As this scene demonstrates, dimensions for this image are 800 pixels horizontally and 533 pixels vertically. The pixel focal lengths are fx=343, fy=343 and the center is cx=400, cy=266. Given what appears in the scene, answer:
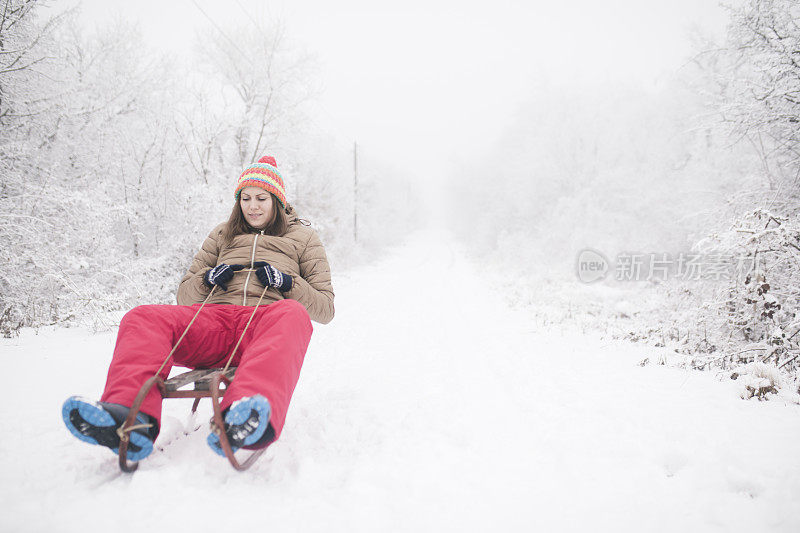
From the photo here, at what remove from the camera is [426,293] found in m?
8.53

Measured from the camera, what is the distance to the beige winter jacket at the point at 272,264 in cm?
253

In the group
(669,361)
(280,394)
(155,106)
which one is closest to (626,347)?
(669,361)

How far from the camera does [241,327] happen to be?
227cm

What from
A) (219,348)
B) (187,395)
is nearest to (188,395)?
(187,395)

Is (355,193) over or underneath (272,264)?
over

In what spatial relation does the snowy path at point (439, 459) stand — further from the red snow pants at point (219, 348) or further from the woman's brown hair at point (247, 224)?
the woman's brown hair at point (247, 224)

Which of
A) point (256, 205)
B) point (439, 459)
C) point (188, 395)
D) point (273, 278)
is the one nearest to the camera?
point (188, 395)

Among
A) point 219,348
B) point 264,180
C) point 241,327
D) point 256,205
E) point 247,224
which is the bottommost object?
point 219,348

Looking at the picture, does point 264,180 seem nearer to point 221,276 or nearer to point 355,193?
point 221,276

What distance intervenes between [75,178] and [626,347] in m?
10.6

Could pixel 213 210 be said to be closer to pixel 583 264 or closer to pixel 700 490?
pixel 700 490

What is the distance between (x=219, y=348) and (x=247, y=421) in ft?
2.83

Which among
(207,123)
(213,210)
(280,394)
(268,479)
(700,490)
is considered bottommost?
(268,479)

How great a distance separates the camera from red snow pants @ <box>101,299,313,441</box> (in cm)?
165
